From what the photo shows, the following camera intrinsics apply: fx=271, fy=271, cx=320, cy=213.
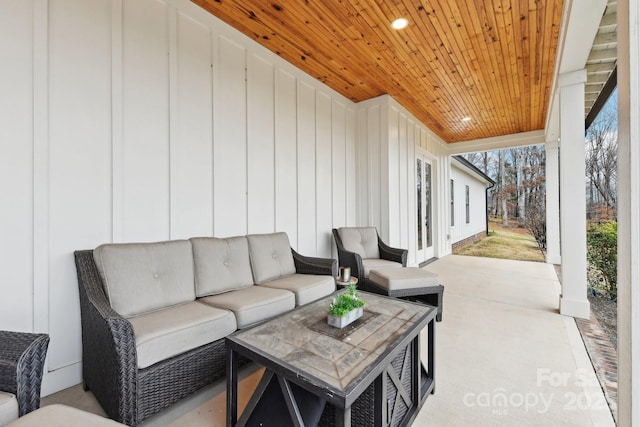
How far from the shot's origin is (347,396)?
100 centimetres

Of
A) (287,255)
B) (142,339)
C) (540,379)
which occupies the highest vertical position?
(287,255)

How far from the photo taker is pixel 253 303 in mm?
2039

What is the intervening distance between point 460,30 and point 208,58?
270 centimetres

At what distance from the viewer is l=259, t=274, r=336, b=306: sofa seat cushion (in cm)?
242

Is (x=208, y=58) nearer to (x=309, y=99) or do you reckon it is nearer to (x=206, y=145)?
(x=206, y=145)

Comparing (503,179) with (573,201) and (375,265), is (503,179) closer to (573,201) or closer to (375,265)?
(573,201)

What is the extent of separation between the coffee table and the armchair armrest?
0.51 metres

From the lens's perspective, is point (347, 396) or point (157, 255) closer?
point (347, 396)

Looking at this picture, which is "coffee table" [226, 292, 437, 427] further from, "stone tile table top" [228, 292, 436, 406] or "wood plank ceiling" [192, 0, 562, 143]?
"wood plank ceiling" [192, 0, 562, 143]

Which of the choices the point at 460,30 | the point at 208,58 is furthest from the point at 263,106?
Answer: the point at 460,30

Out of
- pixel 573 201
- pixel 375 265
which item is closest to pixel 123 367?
pixel 375 265

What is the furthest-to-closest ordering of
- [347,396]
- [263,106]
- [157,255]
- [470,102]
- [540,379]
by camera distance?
[470,102] < [263,106] < [157,255] < [540,379] < [347,396]

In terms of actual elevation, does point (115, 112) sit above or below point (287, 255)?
above

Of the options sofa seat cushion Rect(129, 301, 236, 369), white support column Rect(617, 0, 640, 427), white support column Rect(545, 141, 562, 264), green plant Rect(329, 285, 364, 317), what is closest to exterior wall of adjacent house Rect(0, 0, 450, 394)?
sofa seat cushion Rect(129, 301, 236, 369)
